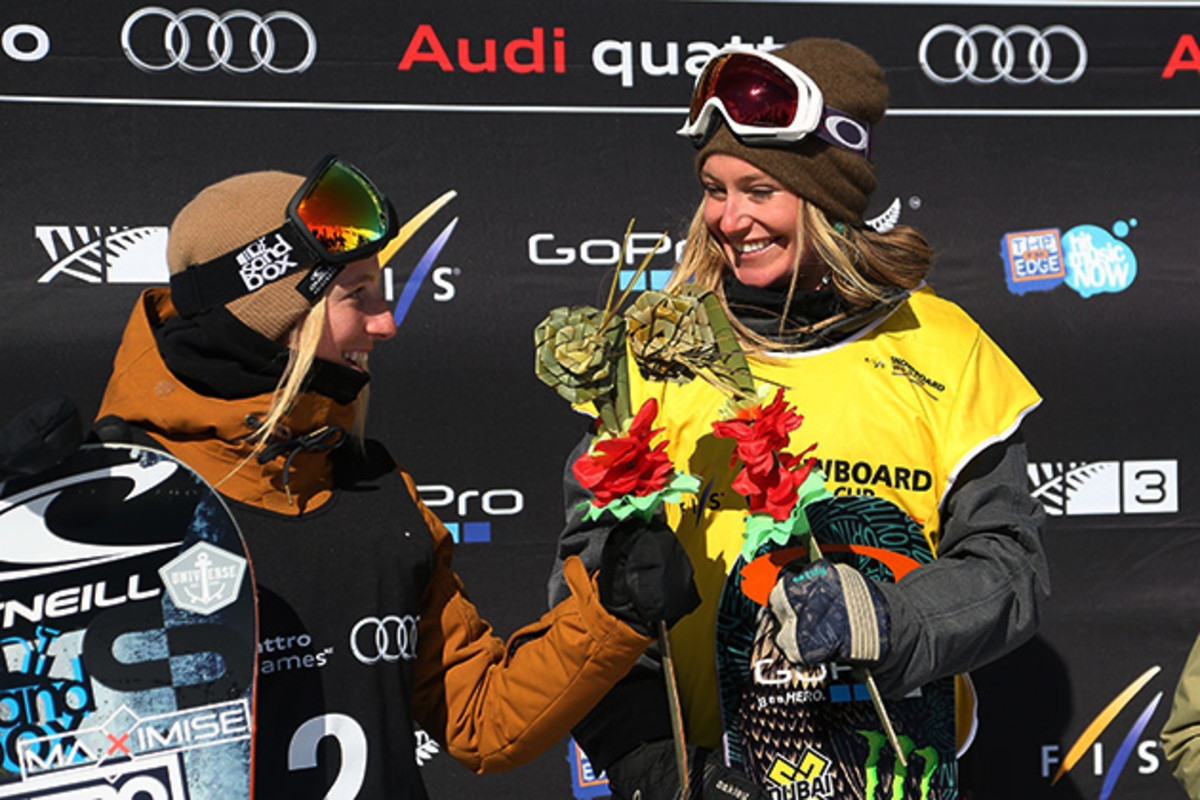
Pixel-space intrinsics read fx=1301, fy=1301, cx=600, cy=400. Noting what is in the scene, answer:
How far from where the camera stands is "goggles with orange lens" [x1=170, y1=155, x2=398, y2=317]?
166cm

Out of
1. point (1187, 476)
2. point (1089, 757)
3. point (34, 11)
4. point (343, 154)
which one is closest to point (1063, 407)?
point (1187, 476)

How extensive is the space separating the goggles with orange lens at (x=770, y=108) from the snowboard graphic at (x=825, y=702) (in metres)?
0.54

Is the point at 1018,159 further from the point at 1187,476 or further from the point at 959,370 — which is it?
the point at 959,370

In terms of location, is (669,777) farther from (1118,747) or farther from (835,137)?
(1118,747)

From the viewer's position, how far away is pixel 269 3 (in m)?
2.84

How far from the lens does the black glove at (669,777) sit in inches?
71.6

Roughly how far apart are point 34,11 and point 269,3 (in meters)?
0.48

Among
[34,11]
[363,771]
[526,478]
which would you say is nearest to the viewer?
[363,771]

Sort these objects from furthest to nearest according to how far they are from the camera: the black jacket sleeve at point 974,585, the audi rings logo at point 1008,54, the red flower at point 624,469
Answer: the audi rings logo at point 1008,54 < the black jacket sleeve at point 974,585 < the red flower at point 624,469

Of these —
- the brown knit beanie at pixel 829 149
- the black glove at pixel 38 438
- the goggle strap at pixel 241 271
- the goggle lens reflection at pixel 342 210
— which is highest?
the brown knit beanie at pixel 829 149

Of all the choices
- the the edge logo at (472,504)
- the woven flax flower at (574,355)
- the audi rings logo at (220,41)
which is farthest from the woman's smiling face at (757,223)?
Answer: the audi rings logo at (220,41)

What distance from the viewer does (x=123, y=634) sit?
5.16 ft

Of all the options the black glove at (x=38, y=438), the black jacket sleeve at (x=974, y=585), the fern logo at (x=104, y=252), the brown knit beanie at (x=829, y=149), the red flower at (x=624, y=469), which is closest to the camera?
the black glove at (x=38, y=438)

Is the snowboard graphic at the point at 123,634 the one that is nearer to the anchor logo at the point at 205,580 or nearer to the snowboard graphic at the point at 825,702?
the anchor logo at the point at 205,580
